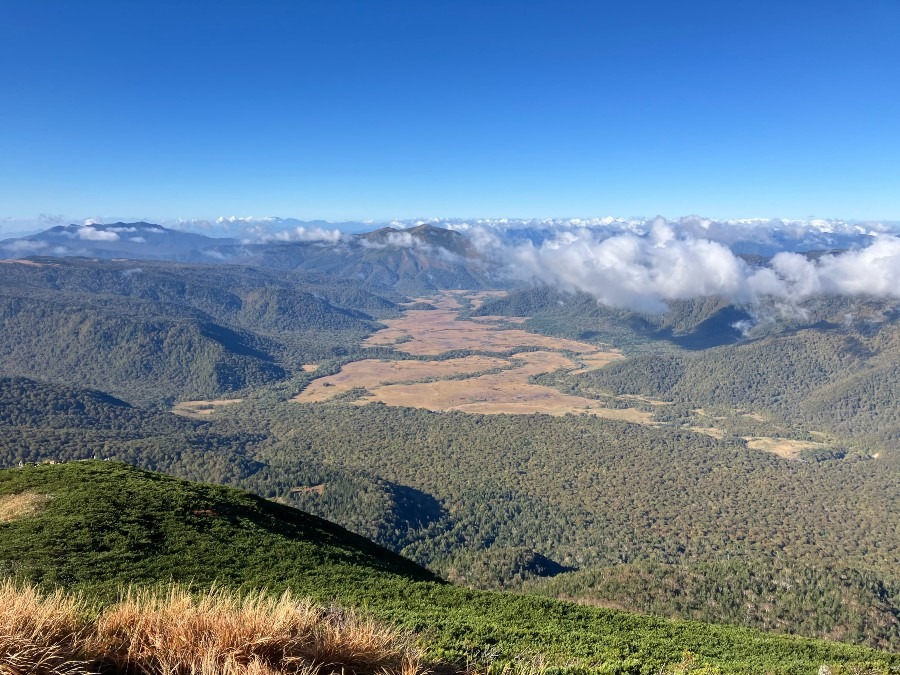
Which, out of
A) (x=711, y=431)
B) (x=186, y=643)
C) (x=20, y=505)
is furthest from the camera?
(x=711, y=431)

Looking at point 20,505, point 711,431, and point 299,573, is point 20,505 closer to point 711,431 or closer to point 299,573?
point 299,573

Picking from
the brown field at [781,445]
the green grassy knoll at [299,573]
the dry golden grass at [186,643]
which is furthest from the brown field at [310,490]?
the brown field at [781,445]

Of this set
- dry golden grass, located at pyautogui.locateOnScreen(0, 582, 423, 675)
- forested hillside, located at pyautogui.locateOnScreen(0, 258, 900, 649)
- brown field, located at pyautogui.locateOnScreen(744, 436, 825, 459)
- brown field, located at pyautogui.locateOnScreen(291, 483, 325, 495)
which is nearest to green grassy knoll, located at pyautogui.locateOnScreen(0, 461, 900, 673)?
dry golden grass, located at pyautogui.locateOnScreen(0, 582, 423, 675)

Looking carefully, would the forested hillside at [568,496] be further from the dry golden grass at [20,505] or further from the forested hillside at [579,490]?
the dry golden grass at [20,505]

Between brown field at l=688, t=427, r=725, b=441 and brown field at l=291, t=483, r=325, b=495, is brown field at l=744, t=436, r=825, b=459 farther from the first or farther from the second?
brown field at l=291, t=483, r=325, b=495

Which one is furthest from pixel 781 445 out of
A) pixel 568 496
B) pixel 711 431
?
pixel 568 496

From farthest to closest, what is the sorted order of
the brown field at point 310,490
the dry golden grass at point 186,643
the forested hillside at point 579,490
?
the brown field at point 310,490 < the forested hillside at point 579,490 < the dry golden grass at point 186,643

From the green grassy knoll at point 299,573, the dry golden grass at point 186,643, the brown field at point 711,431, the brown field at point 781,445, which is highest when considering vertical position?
the dry golden grass at point 186,643
